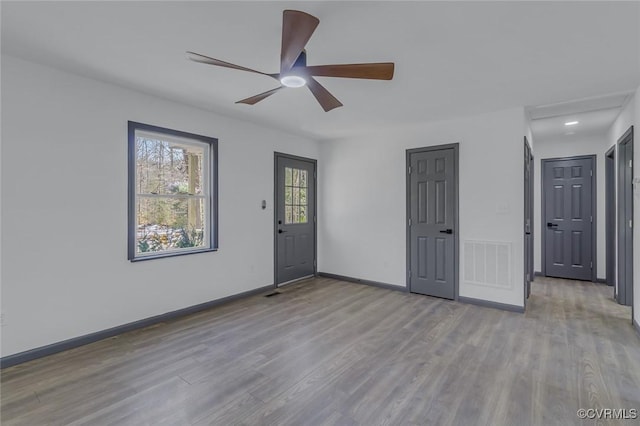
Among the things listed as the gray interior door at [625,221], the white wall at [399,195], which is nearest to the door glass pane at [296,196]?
the white wall at [399,195]

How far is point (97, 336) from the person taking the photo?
3.13 meters

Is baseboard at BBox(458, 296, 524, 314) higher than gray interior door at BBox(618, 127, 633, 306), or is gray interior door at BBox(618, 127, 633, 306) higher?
gray interior door at BBox(618, 127, 633, 306)

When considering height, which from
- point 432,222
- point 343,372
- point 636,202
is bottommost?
point 343,372

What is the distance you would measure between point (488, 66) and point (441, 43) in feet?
2.24

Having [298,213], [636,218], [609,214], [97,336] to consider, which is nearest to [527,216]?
[636,218]

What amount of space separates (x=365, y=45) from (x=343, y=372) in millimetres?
2585

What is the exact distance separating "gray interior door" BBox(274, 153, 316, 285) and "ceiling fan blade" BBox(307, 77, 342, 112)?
7.88 feet

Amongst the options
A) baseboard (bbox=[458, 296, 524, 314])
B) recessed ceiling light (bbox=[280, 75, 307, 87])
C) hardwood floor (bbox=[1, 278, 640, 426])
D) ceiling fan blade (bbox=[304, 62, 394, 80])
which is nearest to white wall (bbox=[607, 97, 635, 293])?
baseboard (bbox=[458, 296, 524, 314])

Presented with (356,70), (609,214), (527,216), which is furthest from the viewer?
(609,214)

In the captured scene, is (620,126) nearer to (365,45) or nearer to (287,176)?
(365,45)

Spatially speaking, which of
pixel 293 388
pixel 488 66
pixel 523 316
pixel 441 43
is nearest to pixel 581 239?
pixel 523 316

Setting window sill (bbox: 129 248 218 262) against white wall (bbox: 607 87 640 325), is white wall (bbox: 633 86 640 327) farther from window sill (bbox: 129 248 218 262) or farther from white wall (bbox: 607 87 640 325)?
window sill (bbox: 129 248 218 262)

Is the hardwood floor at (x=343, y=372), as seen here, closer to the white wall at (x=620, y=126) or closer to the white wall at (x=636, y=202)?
the white wall at (x=636, y=202)

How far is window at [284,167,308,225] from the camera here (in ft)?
17.8
